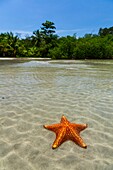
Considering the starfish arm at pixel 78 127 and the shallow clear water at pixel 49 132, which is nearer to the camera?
the shallow clear water at pixel 49 132

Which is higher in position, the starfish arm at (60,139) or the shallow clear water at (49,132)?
the starfish arm at (60,139)

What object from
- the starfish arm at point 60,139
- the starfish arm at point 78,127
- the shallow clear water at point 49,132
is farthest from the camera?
the starfish arm at point 78,127

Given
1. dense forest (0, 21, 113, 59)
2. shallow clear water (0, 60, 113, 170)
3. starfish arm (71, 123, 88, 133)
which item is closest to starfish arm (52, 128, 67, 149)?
shallow clear water (0, 60, 113, 170)

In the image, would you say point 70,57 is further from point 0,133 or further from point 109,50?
point 0,133

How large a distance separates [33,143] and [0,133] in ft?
2.50

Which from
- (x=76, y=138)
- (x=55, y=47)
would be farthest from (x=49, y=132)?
(x=55, y=47)

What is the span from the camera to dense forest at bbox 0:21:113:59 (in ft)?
138

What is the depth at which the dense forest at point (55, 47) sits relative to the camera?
42.2 m

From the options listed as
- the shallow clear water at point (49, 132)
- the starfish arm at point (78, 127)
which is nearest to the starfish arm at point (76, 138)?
the shallow clear water at point (49, 132)

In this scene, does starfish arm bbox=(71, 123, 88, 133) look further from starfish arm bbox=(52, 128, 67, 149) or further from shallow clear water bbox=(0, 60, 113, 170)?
starfish arm bbox=(52, 128, 67, 149)

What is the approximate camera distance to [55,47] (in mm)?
45531

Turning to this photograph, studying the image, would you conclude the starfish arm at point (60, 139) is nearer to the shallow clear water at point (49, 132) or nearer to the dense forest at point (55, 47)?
the shallow clear water at point (49, 132)

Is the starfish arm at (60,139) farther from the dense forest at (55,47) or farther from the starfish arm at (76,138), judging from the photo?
the dense forest at (55,47)

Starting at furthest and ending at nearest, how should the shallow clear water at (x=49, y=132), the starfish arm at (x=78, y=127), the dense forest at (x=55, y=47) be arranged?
the dense forest at (x=55, y=47), the starfish arm at (x=78, y=127), the shallow clear water at (x=49, y=132)
